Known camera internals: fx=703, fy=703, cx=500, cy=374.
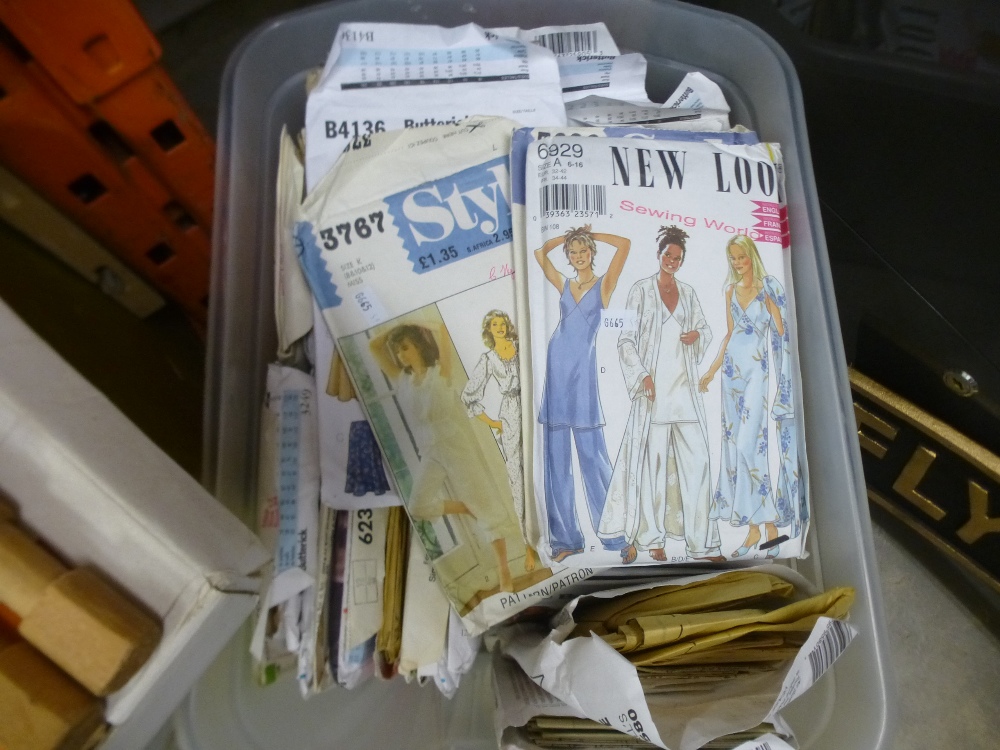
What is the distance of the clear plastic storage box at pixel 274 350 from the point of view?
1.47 ft

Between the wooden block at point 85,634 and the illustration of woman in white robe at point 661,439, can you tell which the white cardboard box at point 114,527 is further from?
the illustration of woman in white robe at point 661,439

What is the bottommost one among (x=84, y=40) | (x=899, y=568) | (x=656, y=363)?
(x=899, y=568)

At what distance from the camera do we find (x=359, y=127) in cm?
49

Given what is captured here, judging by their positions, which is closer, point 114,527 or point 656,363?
point 114,527

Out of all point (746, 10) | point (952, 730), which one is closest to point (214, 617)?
point (746, 10)

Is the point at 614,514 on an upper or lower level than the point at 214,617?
lower

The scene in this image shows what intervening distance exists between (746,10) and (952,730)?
2.29 ft

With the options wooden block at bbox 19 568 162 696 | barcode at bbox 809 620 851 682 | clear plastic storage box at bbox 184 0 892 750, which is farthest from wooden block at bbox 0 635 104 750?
barcode at bbox 809 620 851 682

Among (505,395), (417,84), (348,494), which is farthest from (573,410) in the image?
(417,84)

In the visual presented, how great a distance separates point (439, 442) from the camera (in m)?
0.45

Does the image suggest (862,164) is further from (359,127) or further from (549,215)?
(359,127)

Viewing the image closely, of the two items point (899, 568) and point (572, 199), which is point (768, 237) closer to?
point (572, 199)

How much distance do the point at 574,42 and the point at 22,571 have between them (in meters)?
0.50

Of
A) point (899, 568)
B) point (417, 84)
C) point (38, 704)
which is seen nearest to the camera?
point (38, 704)
